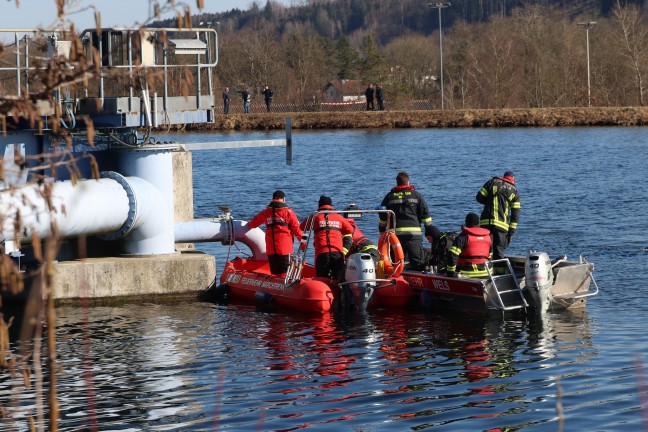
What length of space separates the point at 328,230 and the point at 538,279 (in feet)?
10.7

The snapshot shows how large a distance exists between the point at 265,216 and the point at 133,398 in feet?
19.0

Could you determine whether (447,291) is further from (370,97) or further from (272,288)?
(370,97)

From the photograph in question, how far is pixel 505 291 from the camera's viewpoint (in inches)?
631

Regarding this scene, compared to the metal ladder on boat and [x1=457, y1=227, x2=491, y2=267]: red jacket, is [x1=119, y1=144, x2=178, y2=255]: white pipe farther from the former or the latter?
the metal ladder on boat

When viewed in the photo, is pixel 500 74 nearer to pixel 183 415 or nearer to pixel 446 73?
pixel 446 73

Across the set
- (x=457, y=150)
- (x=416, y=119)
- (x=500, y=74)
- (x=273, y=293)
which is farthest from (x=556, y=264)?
(x=500, y=74)

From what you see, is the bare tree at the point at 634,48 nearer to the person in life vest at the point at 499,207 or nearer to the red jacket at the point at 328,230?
the person in life vest at the point at 499,207

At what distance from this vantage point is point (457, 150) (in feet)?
177

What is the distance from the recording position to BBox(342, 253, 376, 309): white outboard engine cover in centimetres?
1655

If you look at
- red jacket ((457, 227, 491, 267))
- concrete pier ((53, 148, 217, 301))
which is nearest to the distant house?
concrete pier ((53, 148, 217, 301))

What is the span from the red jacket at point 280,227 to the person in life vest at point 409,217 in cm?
135

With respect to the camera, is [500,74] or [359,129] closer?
[359,129]

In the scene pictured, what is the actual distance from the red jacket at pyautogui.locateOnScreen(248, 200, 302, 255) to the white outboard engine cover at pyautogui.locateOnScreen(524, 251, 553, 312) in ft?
11.8

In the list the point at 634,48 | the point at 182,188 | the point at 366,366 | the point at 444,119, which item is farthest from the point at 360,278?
the point at 634,48
